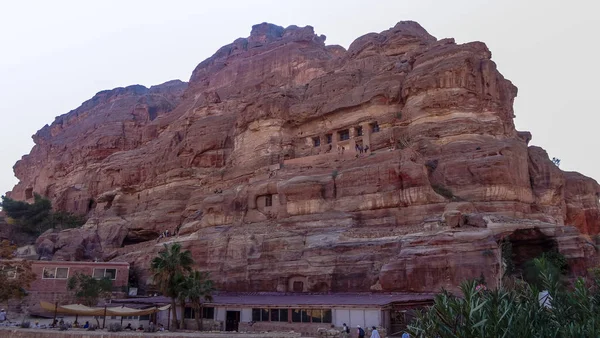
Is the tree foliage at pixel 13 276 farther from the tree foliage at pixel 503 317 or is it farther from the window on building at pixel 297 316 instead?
the tree foliage at pixel 503 317

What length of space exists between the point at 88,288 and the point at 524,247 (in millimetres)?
41847

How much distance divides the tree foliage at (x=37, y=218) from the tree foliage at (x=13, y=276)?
27.7 m

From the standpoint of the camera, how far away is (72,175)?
110375 millimetres

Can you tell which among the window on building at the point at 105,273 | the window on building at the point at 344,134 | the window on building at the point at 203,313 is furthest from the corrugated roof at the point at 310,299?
the window on building at the point at 344,134

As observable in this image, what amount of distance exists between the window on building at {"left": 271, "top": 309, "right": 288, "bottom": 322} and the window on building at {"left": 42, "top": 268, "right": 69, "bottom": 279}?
2837 centimetres

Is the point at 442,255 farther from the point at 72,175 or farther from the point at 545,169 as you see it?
the point at 72,175

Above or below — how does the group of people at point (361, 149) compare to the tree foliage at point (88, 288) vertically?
above

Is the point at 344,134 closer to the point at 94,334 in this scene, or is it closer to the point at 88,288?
the point at 88,288

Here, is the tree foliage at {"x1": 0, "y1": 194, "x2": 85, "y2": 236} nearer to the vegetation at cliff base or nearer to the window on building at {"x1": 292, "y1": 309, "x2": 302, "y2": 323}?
the vegetation at cliff base

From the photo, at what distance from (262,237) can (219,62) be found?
231ft

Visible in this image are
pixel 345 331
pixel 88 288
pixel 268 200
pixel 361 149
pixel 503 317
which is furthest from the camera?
pixel 361 149

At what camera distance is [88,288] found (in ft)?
167

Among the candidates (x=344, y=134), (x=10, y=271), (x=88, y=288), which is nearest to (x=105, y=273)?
(x=88, y=288)

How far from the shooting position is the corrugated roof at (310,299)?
118ft
